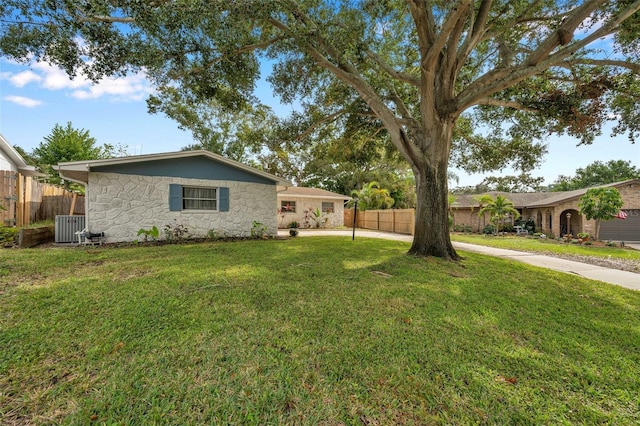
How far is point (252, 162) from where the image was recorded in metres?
26.1

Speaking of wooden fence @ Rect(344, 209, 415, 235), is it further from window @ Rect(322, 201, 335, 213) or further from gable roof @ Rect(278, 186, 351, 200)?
window @ Rect(322, 201, 335, 213)

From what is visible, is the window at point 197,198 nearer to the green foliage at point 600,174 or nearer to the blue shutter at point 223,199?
the blue shutter at point 223,199

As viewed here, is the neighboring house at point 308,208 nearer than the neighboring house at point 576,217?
No

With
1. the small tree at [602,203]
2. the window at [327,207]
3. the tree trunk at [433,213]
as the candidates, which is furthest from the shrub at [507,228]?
the tree trunk at [433,213]

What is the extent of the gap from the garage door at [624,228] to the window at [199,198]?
76.3 ft

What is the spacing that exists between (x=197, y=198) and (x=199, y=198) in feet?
0.23

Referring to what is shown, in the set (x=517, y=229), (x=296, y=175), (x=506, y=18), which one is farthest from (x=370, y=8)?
(x=296, y=175)

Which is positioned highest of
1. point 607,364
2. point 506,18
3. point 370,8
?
point 506,18

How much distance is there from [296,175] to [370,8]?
22.6m

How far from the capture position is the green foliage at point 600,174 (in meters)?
37.0

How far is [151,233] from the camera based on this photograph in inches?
353

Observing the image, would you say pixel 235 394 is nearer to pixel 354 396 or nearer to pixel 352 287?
pixel 354 396

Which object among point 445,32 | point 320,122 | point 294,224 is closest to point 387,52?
point 320,122

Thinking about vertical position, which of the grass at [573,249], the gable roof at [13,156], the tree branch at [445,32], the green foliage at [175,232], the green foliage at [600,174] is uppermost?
the green foliage at [600,174]
